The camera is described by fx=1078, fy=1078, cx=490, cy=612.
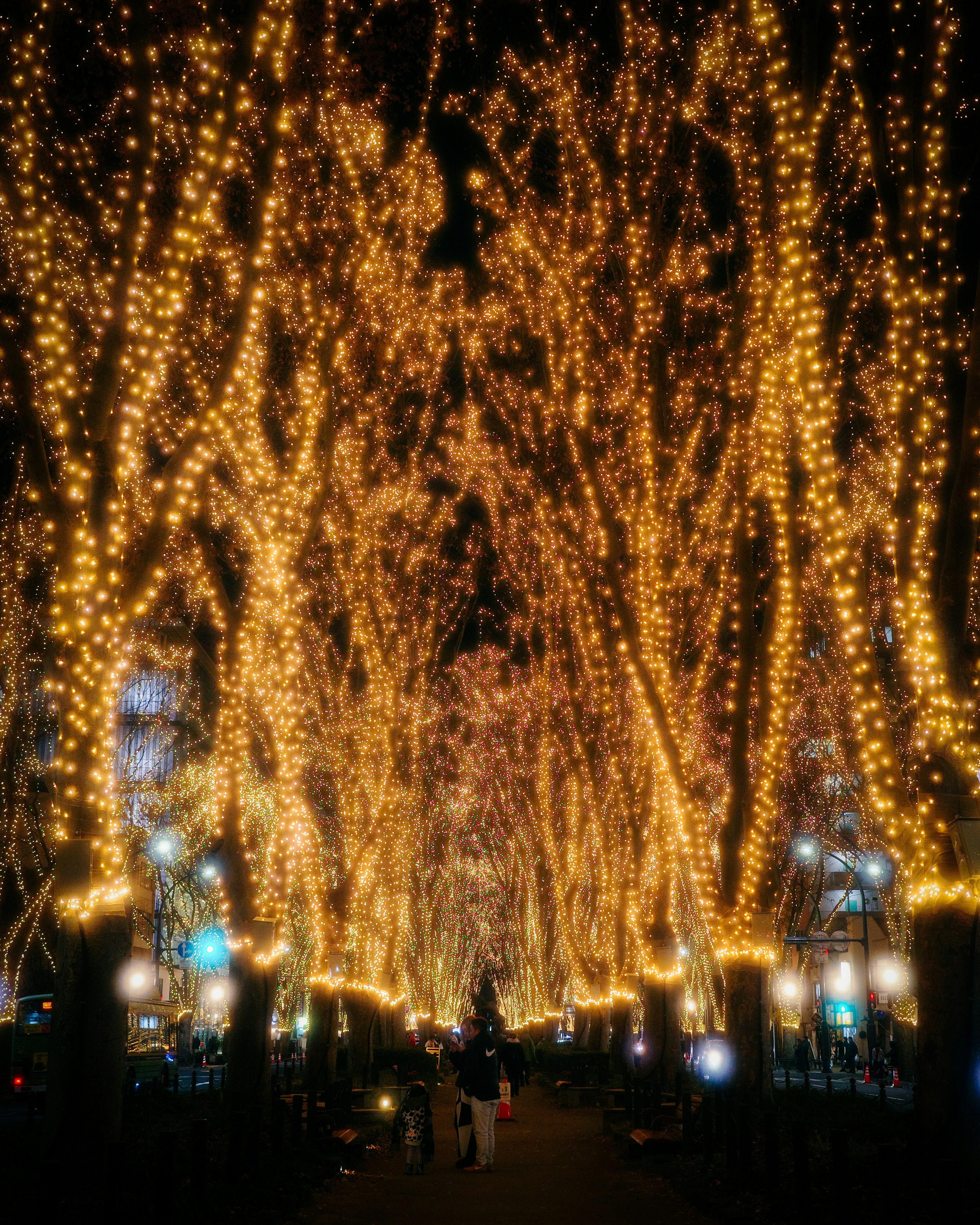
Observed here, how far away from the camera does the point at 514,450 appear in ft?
53.6

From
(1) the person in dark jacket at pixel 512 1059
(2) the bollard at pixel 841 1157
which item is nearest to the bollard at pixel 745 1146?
(2) the bollard at pixel 841 1157

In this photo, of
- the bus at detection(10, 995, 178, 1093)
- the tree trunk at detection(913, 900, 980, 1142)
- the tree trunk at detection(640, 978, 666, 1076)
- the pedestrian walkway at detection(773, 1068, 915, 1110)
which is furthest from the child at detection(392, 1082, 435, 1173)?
the bus at detection(10, 995, 178, 1093)

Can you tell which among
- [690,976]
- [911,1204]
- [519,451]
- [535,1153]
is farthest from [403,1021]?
[911,1204]

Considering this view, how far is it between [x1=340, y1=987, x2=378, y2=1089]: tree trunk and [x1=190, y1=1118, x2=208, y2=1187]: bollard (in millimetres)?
12575

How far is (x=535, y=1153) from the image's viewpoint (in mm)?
13914

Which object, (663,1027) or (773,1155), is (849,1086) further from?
(773,1155)

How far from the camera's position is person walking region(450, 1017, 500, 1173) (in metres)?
11.5

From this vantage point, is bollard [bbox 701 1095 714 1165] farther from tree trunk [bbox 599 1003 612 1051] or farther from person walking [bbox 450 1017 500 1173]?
tree trunk [bbox 599 1003 612 1051]

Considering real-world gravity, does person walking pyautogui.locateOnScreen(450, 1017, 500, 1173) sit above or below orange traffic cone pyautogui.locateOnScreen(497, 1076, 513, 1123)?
above

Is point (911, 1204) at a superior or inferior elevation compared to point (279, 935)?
inferior

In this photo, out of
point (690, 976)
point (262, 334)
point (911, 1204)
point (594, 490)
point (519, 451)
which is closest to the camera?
point (911, 1204)

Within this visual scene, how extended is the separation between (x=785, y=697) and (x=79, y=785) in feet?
24.9

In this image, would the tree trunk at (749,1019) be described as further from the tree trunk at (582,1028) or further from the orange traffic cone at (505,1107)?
the tree trunk at (582,1028)

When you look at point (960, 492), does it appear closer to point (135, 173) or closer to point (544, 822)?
point (135, 173)
